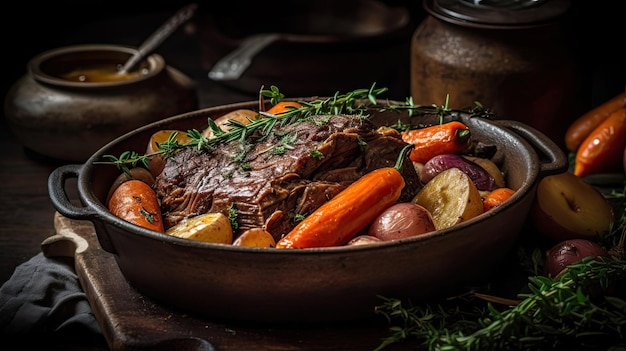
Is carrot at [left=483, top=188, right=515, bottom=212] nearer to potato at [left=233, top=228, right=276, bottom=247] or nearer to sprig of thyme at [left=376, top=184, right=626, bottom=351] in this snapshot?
sprig of thyme at [left=376, top=184, right=626, bottom=351]

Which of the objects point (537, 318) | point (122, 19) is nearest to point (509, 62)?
point (537, 318)

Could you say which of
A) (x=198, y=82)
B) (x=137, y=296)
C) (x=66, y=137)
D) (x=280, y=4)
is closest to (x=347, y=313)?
(x=137, y=296)

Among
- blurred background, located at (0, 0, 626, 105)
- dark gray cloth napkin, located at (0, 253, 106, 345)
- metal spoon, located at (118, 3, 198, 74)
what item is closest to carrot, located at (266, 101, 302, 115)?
dark gray cloth napkin, located at (0, 253, 106, 345)

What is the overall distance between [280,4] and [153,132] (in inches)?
87.2

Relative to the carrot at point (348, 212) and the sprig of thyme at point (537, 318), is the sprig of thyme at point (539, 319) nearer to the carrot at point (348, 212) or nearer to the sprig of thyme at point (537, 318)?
the sprig of thyme at point (537, 318)

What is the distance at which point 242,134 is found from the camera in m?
2.05

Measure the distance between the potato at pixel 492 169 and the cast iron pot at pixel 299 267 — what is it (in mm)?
230

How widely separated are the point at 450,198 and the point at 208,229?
0.61 metres

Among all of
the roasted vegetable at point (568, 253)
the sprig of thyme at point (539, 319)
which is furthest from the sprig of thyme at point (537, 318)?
the roasted vegetable at point (568, 253)

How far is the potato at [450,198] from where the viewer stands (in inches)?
75.8

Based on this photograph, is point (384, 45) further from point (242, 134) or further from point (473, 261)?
point (473, 261)

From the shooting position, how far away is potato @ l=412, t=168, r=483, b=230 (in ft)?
6.32

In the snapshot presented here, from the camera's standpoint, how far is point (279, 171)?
1914 mm

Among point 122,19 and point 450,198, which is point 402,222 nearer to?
point 450,198
